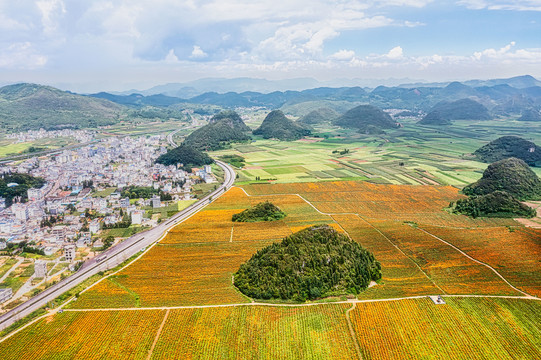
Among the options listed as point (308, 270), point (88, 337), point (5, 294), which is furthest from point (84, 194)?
point (308, 270)

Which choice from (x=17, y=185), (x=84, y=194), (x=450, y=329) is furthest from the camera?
(x=17, y=185)

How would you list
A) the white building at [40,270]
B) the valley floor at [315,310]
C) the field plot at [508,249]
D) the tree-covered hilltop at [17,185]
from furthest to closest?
the tree-covered hilltop at [17,185], the white building at [40,270], the field plot at [508,249], the valley floor at [315,310]

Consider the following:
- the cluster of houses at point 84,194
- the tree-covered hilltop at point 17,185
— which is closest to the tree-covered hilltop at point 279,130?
the cluster of houses at point 84,194

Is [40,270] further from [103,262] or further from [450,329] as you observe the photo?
[450,329]

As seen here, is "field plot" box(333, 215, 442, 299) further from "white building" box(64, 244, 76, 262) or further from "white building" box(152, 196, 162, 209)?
"white building" box(152, 196, 162, 209)

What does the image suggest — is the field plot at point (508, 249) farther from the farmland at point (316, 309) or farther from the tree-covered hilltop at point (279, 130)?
the tree-covered hilltop at point (279, 130)

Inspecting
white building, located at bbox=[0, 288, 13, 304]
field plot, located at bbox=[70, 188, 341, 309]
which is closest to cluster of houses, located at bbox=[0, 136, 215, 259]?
white building, located at bbox=[0, 288, 13, 304]

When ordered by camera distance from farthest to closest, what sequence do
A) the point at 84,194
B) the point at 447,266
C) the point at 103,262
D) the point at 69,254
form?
the point at 84,194 → the point at 69,254 → the point at 103,262 → the point at 447,266
